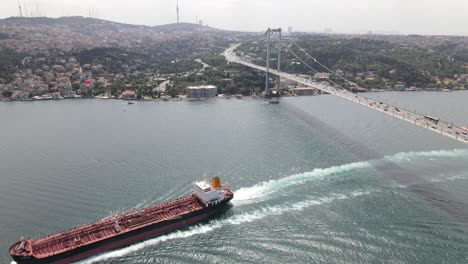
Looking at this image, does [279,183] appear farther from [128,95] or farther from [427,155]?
[128,95]

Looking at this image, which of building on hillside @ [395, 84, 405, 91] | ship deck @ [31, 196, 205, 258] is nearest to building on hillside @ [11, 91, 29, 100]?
ship deck @ [31, 196, 205, 258]

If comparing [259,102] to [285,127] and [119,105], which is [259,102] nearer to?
[285,127]

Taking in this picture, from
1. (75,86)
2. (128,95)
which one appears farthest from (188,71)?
(75,86)

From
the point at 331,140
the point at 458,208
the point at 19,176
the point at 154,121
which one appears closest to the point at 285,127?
the point at 331,140

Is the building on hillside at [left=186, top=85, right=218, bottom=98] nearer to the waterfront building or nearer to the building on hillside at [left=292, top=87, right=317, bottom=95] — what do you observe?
the waterfront building

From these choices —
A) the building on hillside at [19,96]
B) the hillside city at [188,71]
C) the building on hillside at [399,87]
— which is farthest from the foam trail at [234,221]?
the building on hillside at [19,96]
